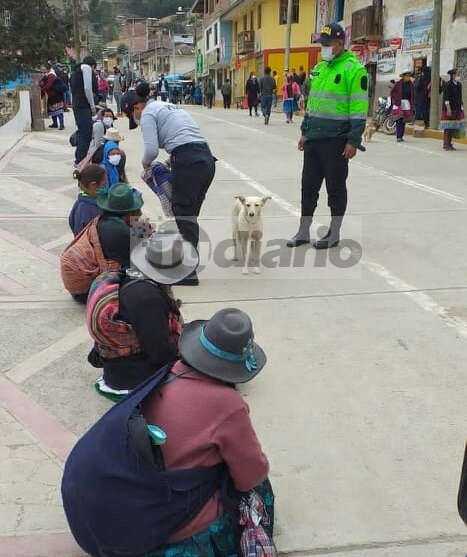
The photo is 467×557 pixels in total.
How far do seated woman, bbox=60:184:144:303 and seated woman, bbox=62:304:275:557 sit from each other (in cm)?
234

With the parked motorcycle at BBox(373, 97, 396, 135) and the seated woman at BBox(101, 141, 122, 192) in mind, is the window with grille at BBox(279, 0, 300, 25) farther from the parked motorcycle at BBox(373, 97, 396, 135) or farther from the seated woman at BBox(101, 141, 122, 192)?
the seated woman at BBox(101, 141, 122, 192)

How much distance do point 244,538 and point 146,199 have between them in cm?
697

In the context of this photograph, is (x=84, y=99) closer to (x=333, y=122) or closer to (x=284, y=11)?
(x=333, y=122)

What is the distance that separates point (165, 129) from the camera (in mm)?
5387

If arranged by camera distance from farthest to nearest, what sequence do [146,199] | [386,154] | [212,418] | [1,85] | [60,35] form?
[60,35] < [1,85] < [386,154] < [146,199] < [212,418]

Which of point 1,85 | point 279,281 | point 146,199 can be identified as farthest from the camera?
point 1,85

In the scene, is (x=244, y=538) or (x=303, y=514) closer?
(x=244, y=538)

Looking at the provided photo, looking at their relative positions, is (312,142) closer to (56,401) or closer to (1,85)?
(56,401)

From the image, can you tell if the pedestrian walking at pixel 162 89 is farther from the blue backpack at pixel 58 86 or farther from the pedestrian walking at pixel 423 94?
the pedestrian walking at pixel 423 94

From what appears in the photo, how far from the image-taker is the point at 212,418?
2250 mm

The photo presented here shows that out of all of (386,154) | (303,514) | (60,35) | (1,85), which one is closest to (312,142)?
(303,514)

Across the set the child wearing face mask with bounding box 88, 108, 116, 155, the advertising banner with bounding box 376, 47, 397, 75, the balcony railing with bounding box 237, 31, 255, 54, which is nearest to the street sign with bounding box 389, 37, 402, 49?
the advertising banner with bounding box 376, 47, 397, 75

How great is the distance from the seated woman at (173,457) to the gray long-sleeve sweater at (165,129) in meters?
3.28

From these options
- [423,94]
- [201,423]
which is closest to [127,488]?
[201,423]
